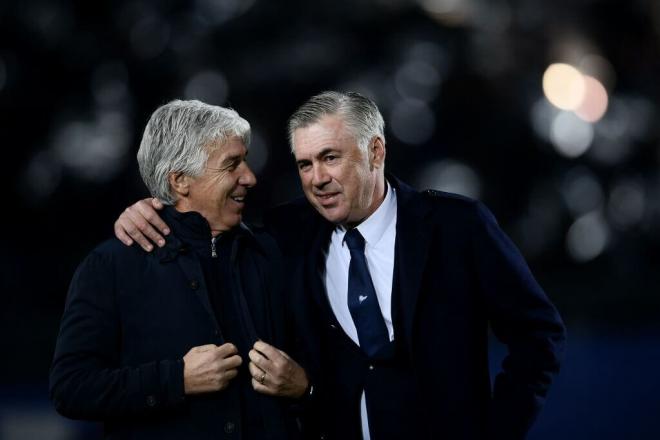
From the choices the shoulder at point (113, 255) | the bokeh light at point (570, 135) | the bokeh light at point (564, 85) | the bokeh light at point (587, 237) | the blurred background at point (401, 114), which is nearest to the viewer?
the shoulder at point (113, 255)

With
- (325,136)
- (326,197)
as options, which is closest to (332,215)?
(326,197)

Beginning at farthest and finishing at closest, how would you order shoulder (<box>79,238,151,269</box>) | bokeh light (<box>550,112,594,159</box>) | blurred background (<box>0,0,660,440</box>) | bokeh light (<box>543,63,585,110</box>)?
bokeh light (<box>543,63,585,110</box>) < bokeh light (<box>550,112,594,159</box>) < blurred background (<box>0,0,660,440</box>) < shoulder (<box>79,238,151,269</box>)

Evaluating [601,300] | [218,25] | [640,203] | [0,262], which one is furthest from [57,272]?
[640,203]

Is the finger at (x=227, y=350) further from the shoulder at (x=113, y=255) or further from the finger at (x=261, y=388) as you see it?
the shoulder at (x=113, y=255)

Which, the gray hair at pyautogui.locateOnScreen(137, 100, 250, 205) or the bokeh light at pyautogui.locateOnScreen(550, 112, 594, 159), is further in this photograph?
the bokeh light at pyautogui.locateOnScreen(550, 112, 594, 159)

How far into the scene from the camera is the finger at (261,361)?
2650 mm

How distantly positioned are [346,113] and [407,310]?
2.42 feet

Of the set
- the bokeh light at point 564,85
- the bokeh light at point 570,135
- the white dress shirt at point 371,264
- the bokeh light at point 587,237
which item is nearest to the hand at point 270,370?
the white dress shirt at point 371,264

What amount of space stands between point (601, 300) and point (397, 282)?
7895mm

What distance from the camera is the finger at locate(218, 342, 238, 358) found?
2.63 m

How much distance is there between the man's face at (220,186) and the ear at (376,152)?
47 centimetres

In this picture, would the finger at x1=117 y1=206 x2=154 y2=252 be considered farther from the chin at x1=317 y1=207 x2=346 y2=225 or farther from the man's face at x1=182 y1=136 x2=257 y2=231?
the chin at x1=317 y1=207 x2=346 y2=225

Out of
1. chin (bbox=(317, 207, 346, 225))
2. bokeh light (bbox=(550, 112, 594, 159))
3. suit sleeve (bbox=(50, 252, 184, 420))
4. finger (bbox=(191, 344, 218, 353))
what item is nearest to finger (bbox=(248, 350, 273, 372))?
finger (bbox=(191, 344, 218, 353))

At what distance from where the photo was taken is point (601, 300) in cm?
1016
